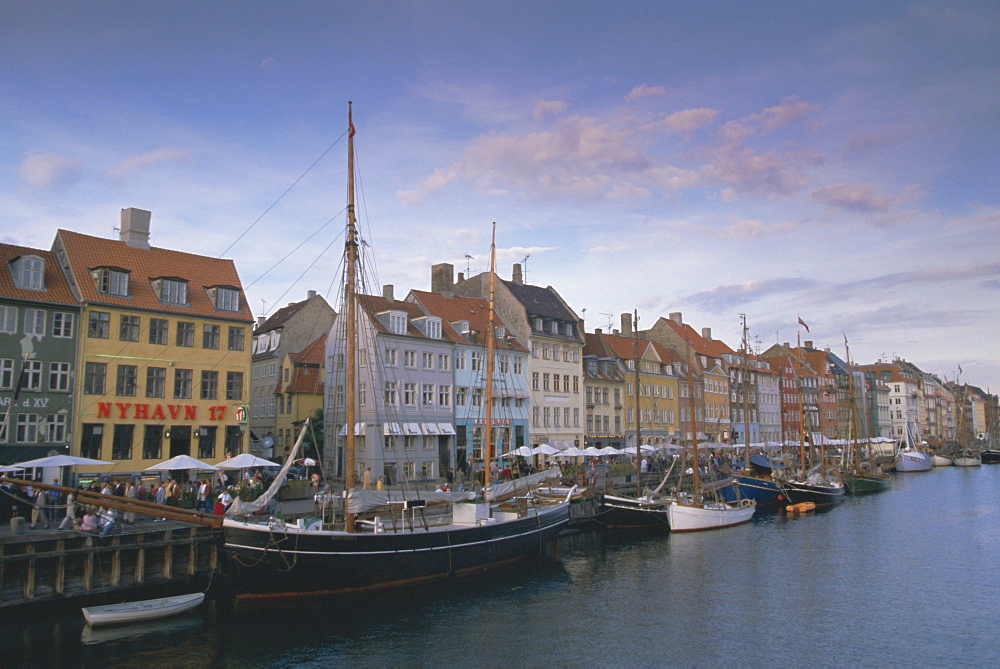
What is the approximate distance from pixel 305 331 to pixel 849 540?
4239cm

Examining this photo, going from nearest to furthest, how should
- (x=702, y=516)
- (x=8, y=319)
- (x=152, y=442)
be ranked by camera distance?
(x=8, y=319) → (x=152, y=442) → (x=702, y=516)

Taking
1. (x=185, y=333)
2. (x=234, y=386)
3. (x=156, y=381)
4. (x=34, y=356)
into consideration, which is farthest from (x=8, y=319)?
(x=234, y=386)

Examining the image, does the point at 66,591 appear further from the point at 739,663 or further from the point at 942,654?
the point at 942,654

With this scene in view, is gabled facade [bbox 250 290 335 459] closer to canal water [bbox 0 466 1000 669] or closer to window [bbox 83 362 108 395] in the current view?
window [bbox 83 362 108 395]

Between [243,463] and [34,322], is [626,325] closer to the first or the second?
[243,463]

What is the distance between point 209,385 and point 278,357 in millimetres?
16893

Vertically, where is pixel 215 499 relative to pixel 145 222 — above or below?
below

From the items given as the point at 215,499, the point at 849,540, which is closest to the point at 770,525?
the point at 849,540

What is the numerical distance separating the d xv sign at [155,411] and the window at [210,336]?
3.48m

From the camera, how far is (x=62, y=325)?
35.4m

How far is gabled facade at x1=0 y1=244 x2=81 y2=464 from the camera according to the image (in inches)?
1316

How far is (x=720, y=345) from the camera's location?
94.2m

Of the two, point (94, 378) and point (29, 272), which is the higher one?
point (29, 272)

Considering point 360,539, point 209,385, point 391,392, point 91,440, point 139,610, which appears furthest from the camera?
point 391,392
